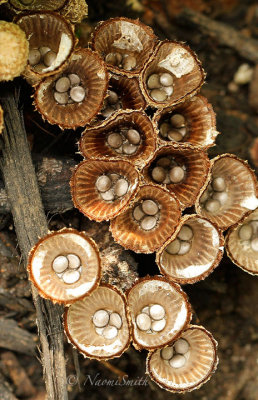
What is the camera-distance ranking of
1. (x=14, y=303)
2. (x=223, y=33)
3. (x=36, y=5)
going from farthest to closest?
(x=223, y=33), (x=14, y=303), (x=36, y=5)

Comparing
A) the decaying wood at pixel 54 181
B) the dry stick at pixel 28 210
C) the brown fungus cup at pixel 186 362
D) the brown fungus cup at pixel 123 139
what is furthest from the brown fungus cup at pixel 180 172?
the brown fungus cup at pixel 186 362

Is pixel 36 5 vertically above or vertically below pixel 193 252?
above

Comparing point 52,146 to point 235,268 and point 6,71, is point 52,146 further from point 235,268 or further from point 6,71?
point 235,268

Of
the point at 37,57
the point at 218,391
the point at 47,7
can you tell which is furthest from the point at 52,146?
the point at 218,391

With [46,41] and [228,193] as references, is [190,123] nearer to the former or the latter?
[228,193]

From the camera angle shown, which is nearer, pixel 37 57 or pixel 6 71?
pixel 6 71

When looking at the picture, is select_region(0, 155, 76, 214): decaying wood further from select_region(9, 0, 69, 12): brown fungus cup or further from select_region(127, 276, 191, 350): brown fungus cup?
select_region(9, 0, 69, 12): brown fungus cup

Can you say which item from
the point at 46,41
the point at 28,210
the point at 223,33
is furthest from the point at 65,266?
the point at 223,33

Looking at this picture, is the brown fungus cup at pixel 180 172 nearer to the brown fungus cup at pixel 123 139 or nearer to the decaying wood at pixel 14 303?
the brown fungus cup at pixel 123 139
